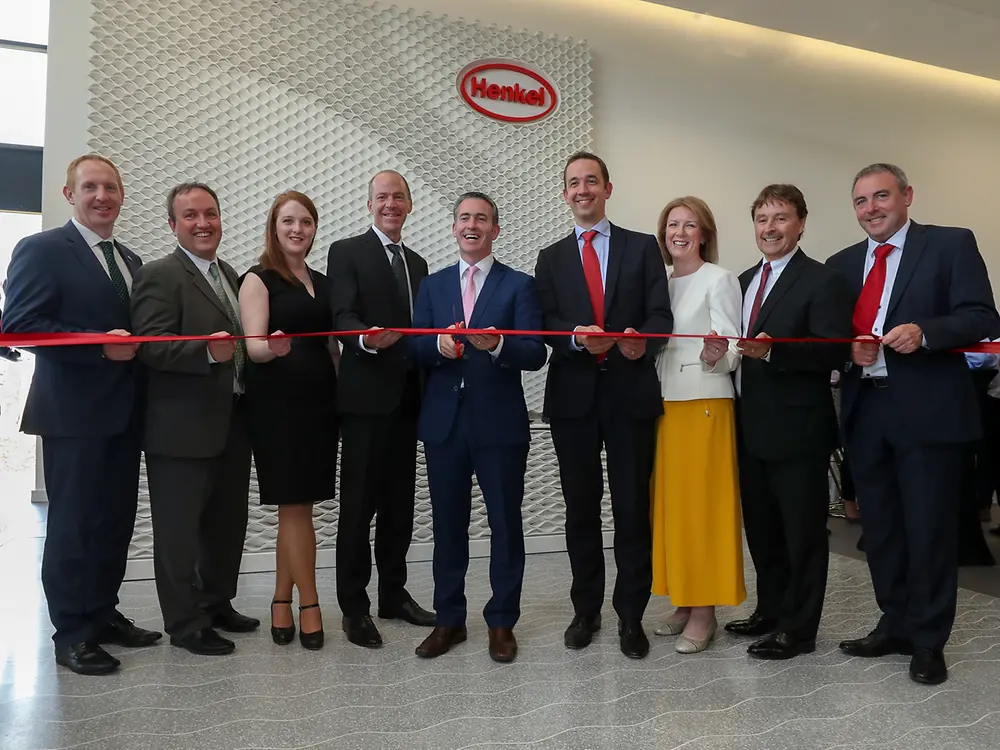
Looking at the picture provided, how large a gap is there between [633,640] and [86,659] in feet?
7.38

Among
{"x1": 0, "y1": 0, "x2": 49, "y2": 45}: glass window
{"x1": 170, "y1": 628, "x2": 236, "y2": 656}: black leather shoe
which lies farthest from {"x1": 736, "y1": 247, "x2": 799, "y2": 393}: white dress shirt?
{"x1": 0, "y1": 0, "x2": 49, "y2": 45}: glass window

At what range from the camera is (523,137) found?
5.99 metres

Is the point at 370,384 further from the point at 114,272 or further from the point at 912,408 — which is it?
the point at 912,408

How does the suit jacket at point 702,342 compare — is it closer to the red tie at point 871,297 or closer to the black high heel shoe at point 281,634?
the red tie at point 871,297

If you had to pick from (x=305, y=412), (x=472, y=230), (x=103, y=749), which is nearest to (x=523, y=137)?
(x=472, y=230)

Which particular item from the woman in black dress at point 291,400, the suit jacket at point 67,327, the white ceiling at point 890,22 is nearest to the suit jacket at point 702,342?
the woman in black dress at point 291,400

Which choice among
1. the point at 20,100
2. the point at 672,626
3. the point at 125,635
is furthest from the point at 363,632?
the point at 20,100

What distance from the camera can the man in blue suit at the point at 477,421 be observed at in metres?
3.17

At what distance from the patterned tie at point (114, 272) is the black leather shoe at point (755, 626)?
311 centimetres

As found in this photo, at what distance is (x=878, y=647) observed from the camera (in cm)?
324

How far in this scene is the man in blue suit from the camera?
317cm

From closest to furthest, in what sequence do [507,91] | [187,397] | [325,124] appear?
[187,397]
[325,124]
[507,91]

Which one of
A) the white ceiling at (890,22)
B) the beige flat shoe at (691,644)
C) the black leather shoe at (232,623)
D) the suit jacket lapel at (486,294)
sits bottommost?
the black leather shoe at (232,623)

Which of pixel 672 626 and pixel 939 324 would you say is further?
pixel 672 626
